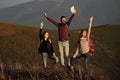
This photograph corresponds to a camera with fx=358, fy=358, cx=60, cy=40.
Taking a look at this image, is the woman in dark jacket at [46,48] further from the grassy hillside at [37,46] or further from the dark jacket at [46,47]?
the grassy hillside at [37,46]

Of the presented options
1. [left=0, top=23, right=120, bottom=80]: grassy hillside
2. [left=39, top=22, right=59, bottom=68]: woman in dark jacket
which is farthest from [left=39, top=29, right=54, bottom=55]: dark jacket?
[left=0, top=23, right=120, bottom=80]: grassy hillside

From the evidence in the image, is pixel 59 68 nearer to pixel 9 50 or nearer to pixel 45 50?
pixel 45 50

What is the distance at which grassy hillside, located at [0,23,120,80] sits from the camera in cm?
3428

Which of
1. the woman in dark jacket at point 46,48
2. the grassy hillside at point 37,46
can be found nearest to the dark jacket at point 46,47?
the woman in dark jacket at point 46,48

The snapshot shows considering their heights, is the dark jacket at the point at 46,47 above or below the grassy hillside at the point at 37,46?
above

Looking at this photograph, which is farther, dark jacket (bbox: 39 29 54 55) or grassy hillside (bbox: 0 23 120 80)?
grassy hillside (bbox: 0 23 120 80)

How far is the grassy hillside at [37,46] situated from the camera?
1350 inches

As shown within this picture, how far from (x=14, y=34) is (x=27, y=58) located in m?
8.59

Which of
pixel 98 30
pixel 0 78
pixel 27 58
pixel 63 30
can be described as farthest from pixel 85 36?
pixel 98 30

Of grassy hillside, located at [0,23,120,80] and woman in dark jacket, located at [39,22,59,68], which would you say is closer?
woman in dark jacket, located at [39,22,59,68]

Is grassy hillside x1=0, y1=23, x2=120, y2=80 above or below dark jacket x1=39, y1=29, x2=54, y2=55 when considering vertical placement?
below

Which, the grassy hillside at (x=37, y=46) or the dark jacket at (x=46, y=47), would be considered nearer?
the dark jacket at (x=46, y=47)

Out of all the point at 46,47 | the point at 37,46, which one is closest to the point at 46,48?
the point at 46,47

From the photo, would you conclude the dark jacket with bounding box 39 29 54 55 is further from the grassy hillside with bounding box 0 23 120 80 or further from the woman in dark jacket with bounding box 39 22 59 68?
the grassy hillside with bounding box 0 23 120 80
